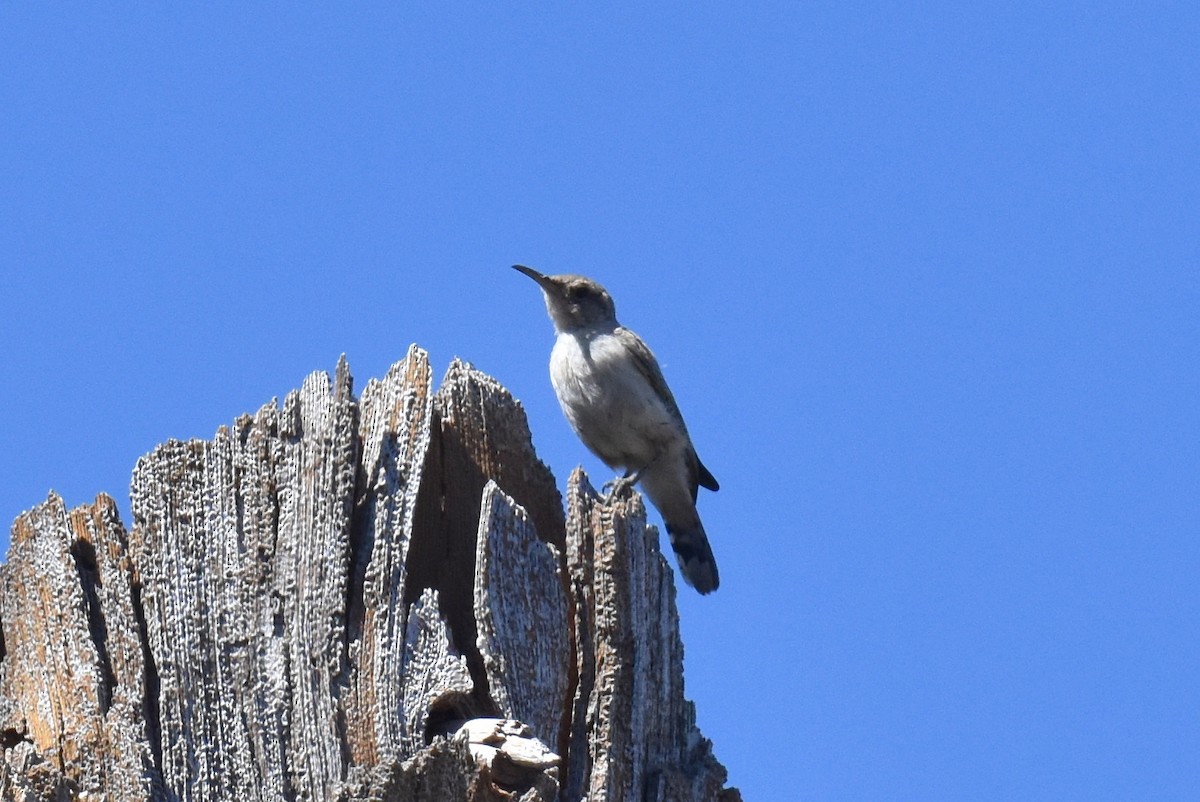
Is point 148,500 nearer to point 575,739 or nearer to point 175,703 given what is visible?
point 175,703

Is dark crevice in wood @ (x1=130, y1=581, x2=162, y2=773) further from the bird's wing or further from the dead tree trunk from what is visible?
the bird's wing

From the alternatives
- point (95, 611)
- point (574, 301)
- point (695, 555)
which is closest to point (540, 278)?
point (574, 301)

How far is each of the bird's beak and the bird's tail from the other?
1.84m

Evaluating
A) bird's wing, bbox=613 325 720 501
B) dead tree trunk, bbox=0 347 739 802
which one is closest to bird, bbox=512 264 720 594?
bird's wing, bbox=613 325 720 501

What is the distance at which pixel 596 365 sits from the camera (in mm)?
10906

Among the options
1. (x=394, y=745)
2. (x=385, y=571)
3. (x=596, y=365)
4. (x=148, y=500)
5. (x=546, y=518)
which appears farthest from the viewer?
(x=596, y=365)

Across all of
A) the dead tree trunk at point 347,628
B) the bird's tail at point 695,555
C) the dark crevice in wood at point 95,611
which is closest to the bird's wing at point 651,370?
the bird's tail at point 695,555

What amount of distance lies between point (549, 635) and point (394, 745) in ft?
2.55

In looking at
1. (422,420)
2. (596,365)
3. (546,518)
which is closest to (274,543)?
(422,420)

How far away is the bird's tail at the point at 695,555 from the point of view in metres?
11.4

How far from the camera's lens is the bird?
10.9m

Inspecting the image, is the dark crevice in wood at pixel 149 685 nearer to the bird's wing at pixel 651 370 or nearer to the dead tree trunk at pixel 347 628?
the dead tree trunk at pixel 347 628

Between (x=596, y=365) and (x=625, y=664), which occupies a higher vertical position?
(x=596, y=365)

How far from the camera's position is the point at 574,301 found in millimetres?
11523
